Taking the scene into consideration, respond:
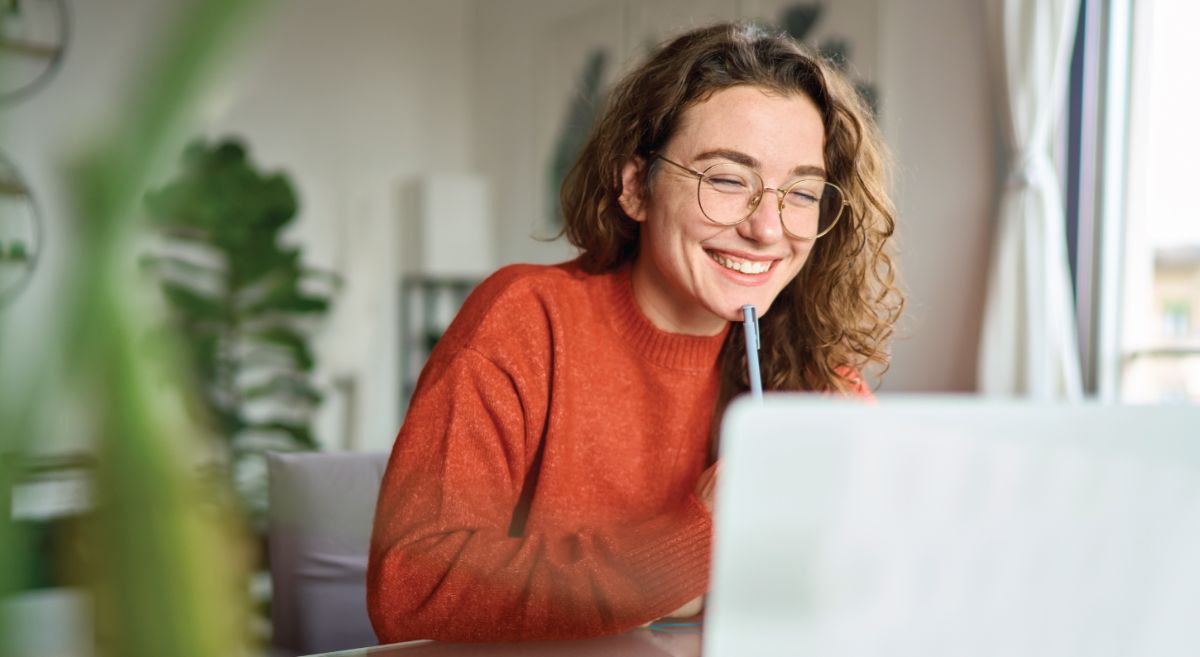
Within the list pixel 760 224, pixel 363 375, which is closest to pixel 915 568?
pixel 760 224

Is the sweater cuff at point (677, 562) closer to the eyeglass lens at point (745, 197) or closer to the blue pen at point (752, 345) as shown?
the blue pen at point (752, 345)

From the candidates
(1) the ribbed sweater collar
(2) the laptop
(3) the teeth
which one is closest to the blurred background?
(2) the laptop

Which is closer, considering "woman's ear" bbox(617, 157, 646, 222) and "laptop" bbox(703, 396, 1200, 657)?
"laptop" bbox(703, 396, 1200, 657)

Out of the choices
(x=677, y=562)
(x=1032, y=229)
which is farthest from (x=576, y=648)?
(x=1032, y=229)

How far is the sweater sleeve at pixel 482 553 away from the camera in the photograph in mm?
979

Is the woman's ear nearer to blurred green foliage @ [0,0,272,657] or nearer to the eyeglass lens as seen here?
the eyeglass lens

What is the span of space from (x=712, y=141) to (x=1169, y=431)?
33.0 inches

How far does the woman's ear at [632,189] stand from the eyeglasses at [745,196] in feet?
0.30

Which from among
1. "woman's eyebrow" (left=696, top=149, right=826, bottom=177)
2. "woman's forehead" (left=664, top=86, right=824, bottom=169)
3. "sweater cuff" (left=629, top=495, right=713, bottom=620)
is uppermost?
"woman's forehead" (left=664, top=86, right=824, bottom=169)

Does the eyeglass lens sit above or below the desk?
above

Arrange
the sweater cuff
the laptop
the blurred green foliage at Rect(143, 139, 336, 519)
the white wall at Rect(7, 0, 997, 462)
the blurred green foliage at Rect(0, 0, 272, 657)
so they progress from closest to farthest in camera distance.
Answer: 1. the blurred green foliage at Rect(0, 0, 272, 657)
2. the laptop
3. the sweater cuff
4. the blurred green foliage at Rect(143, 139, 336, 519)
5. the white wall at Rect(7, 0, 997, 462)

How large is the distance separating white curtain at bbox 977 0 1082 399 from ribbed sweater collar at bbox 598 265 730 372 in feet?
5.32

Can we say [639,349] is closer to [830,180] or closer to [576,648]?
[830,180]

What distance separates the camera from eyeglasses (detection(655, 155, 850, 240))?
3.88 feet
